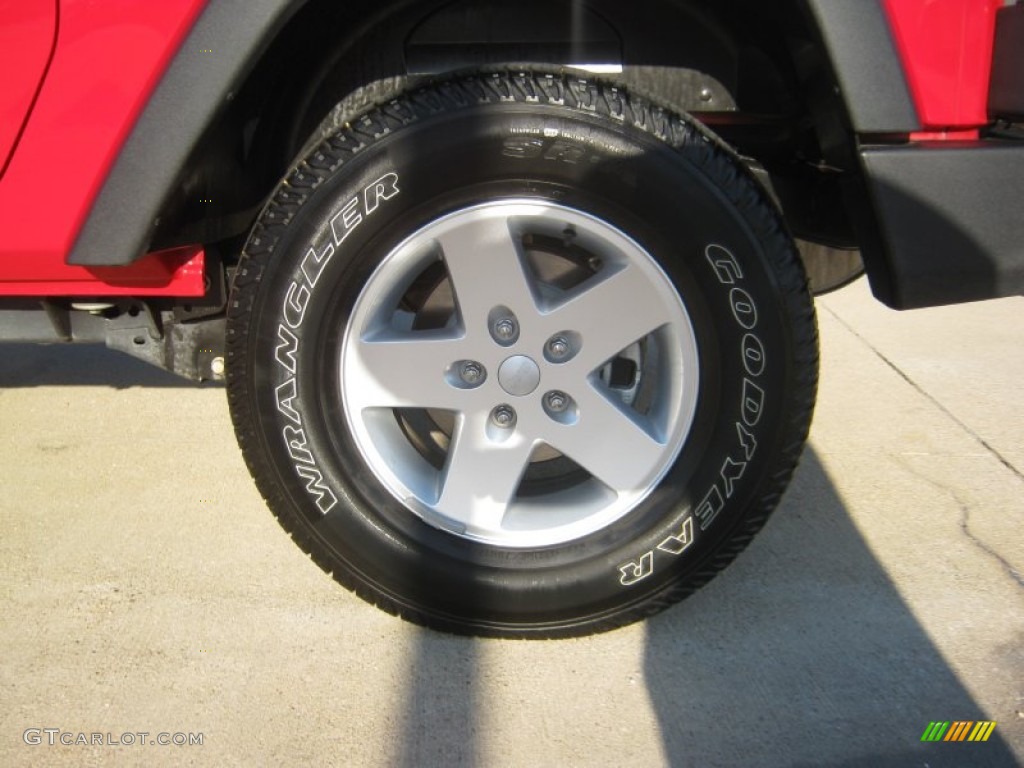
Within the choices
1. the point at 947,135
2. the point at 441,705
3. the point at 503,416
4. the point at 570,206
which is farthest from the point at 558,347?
the point at 947,135

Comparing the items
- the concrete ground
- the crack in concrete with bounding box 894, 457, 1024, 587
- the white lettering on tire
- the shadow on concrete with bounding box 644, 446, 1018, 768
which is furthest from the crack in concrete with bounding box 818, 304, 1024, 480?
the white lettering on tire

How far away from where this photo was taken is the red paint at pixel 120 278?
211 centimetres

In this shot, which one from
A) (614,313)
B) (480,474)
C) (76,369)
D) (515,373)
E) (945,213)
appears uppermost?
(945,213)

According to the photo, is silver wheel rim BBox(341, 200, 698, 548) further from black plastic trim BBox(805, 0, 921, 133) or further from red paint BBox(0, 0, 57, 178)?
red paint BBox(0, 0, 57, 178)

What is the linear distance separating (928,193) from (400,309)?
1.27 m

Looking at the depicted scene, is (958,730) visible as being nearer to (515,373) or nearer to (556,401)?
(556,401)

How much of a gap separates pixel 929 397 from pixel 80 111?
301 cm

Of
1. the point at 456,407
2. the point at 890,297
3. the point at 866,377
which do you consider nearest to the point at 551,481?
the point at 456,407

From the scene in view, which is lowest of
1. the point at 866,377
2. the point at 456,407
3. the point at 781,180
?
the point at 866,377

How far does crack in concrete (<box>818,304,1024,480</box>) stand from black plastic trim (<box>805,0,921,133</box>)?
161 centimetres

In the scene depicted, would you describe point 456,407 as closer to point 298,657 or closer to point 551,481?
point 551,481

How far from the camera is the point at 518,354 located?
2.14 metres

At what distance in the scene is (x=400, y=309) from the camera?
251 cm

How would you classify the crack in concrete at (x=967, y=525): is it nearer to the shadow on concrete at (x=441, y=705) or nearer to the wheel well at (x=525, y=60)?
the wheel well at (x=525, y=60)
